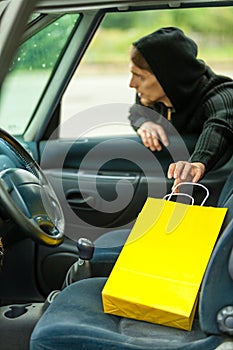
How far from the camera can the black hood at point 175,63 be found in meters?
3.07

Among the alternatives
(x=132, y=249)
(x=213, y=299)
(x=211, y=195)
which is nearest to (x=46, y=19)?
(x=211, y=195)

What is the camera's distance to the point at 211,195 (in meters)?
3.12

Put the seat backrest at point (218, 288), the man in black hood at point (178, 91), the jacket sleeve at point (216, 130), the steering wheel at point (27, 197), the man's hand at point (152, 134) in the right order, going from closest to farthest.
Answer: the seat backrest at point (218, 288) → the steering wheel at point (27, 197) → the jacket sleeve at point (216, 130) → the man in black hood at point (178, 91) → the man's hand at point (152, 134)

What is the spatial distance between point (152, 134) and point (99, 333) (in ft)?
4.85

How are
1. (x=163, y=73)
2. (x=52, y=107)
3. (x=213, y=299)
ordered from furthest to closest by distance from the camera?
(x=52, y=107), (x=163, y=73), (x=213, y=299)

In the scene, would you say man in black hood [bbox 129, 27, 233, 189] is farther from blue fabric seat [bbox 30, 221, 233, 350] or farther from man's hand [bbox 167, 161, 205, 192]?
blue fabric seat [bbox 30, 221, 233, 350]

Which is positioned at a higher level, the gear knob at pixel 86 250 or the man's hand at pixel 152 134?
the gear knob at pixel 86 250

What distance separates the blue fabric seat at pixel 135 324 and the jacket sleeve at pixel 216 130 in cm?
57

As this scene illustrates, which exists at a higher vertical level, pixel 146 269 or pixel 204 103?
pixel 146 269

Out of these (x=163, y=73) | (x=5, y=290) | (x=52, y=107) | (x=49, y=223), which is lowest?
(x=5, y=290)

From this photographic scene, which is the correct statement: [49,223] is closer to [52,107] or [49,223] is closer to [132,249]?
[132,249]

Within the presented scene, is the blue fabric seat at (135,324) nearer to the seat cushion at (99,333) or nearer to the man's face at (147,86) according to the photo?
the seat cushion at (99,333)

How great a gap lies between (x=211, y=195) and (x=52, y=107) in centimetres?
93

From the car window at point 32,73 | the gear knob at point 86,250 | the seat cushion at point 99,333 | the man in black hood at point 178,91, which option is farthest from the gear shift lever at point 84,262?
the car window at point 32,73
